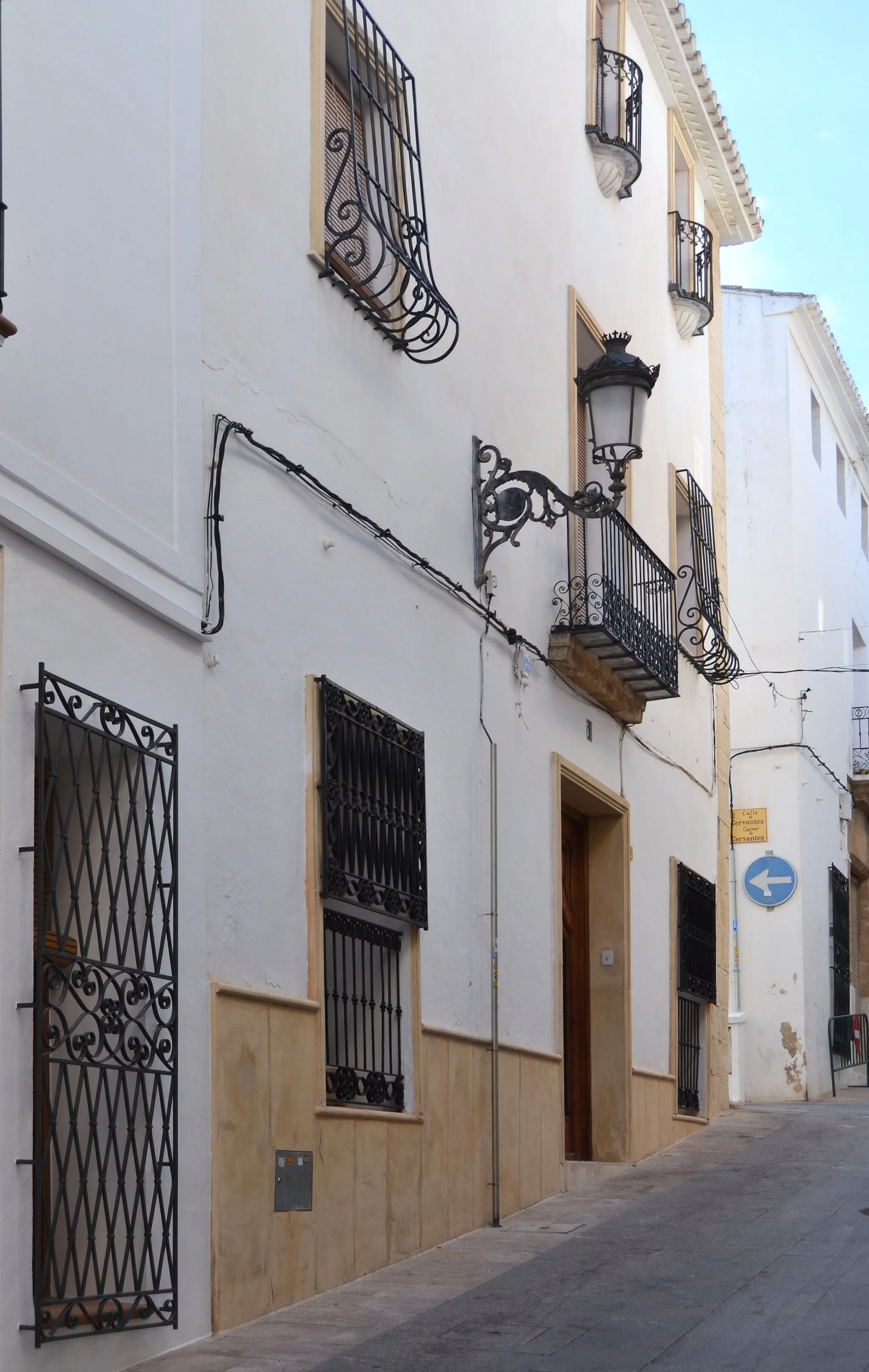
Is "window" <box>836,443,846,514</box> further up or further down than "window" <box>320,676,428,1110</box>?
further up

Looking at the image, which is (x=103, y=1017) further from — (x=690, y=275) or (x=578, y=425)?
(x=690, y=275)

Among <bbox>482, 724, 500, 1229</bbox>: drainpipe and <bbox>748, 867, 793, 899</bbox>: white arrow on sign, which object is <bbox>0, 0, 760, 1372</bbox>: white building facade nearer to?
<bbox>482, 724, 500, 1229</bbox>: drainpipe

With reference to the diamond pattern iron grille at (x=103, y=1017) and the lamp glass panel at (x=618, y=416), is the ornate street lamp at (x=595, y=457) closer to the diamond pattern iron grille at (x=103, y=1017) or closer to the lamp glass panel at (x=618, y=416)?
the lamp glass panel at (x=618, y=416)

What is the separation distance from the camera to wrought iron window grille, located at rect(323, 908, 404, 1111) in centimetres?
751

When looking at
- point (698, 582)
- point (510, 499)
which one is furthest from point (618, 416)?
point (698, 582)

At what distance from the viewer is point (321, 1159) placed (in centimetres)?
698

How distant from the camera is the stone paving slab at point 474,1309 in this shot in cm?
580

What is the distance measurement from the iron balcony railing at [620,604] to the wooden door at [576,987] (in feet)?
3.89

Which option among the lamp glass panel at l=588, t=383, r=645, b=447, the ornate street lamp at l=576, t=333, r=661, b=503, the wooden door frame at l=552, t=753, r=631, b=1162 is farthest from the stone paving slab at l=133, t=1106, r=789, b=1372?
the lamp glass panel at l=588, t=383, r=645, b=447

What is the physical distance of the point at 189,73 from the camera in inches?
263

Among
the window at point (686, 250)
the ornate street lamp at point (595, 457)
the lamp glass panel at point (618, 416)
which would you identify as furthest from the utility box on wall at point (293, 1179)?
the window at point (686, 250)

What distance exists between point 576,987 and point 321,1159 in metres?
5.56

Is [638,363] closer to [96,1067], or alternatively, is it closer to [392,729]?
[392,729]

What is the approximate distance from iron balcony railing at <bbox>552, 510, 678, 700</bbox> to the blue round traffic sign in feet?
21.4
